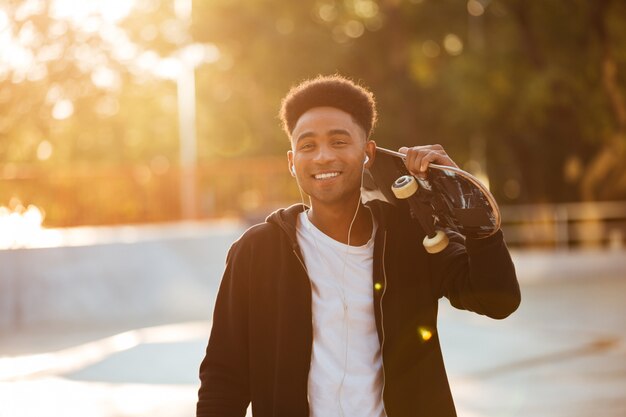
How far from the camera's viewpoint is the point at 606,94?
26219mm

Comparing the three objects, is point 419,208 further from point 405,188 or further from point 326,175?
point 326,175

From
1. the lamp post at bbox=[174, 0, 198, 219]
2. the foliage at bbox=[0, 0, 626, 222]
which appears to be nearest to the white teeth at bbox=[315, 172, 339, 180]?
the foliage at bbox=[0, 0, 626, 222]

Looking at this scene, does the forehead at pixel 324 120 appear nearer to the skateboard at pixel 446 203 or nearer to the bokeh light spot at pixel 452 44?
the skateboard at pixel 446 203

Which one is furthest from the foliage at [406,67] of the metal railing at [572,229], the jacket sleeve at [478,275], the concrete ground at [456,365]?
the jacket sleeve at [478,275]

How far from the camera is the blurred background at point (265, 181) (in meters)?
10.3

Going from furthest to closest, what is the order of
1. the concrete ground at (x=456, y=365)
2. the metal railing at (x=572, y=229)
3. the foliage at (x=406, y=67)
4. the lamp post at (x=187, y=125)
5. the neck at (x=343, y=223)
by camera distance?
the lamp post at (x=187, y=125) < the foliage at (x=406, y=67) < the metal railing at (x=572, y=229) < the concrete ground at (x=456, y=365) < the neck at (x=343, y=223)

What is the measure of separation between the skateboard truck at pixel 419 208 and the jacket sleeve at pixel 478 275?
9cm

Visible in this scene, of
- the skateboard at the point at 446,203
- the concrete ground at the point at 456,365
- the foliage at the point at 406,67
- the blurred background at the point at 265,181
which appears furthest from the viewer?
the foliage at the point at 406,67

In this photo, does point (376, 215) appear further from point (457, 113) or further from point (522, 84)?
point (457, 113)

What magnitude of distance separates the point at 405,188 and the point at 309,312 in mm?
463

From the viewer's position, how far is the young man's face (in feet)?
10.6

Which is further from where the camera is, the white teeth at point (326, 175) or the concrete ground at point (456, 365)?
the concrete ground at point (456, 365)

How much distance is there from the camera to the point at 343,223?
10.9ft

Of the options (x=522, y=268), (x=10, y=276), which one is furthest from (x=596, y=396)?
(x=522, y=268)
